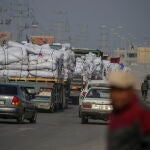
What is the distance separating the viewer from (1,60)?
4247 cm

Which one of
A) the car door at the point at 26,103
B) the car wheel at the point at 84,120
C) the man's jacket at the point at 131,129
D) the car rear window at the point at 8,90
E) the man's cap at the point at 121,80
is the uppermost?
the man's cap at the point at 121,80

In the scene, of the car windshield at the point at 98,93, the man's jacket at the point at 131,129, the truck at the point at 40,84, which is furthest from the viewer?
the truck at the point at 40,84

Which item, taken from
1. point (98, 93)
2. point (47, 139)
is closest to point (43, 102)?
point (98, 93)

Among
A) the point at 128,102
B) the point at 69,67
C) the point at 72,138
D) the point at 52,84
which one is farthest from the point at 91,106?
the point at 128,102

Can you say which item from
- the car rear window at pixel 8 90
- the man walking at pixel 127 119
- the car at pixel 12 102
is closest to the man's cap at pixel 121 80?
the man walking at pixel 127 119

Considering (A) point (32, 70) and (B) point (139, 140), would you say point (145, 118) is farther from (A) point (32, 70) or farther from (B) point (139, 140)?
(A) point (32, 70)

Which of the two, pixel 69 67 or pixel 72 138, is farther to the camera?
pixel 69 67

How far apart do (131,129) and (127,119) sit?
0.08 metres

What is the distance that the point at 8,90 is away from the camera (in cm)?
2836

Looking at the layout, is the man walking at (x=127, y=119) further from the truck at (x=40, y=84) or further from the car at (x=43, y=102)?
the truck at (x=40, y=84)

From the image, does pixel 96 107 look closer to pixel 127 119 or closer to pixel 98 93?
pixel 98 93

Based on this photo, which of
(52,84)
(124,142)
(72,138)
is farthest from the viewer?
(52,84)

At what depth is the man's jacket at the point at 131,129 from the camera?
5746 mm

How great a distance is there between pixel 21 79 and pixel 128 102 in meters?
36.4
